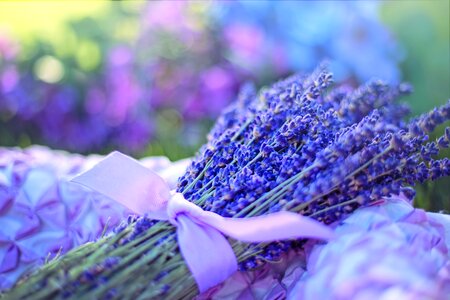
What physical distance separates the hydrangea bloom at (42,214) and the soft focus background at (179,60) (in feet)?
1.99

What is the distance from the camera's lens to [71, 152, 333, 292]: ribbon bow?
64cm

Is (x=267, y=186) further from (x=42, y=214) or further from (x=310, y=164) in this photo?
(x=42, y=214)

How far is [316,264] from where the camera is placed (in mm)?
653

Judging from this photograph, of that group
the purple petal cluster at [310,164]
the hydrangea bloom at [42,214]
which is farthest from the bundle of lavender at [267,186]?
the hydrangea bloom at [42,214]

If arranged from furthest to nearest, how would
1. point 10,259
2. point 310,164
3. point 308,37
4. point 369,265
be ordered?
point 308,37
point 10,259
point 310,164
point 369,265

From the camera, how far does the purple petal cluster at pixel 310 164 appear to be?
2.19 ft

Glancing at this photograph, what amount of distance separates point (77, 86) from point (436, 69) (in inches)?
42.6

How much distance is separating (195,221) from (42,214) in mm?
325

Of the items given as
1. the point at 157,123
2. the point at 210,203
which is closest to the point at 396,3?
the point at 157,123

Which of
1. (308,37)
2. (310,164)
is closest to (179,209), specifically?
(310,164)

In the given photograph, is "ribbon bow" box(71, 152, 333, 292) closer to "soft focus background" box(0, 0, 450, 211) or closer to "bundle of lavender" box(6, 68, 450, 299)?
"bundle of lavender" box(6, 68, 450, 299)

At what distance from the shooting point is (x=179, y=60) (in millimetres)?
1774

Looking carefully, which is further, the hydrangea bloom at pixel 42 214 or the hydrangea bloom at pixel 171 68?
the hydrangea bloom at pixel 171 68

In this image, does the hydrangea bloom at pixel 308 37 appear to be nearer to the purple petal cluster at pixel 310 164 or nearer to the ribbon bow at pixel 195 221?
the purple petal cluster at pixel 310 164
